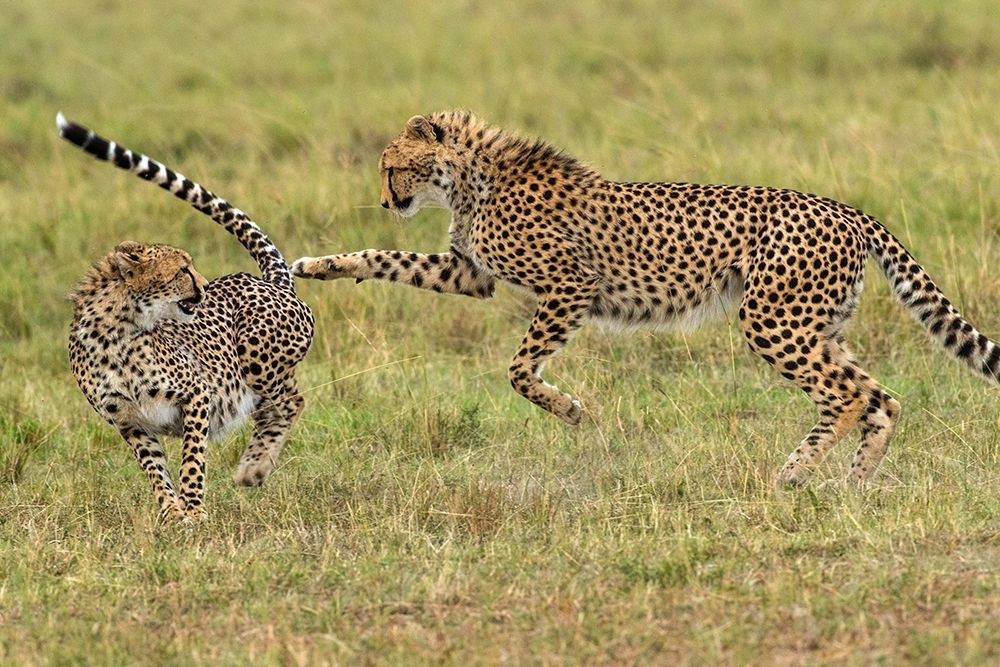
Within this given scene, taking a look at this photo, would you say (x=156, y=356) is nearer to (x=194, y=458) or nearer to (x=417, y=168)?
(x=194, y=458)

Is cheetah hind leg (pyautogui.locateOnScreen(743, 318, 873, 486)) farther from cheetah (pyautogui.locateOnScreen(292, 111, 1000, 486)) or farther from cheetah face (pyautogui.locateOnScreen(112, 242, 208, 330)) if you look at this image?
cheetah face (pyautogui.locateOnScreen(112, 242, 208, 330))

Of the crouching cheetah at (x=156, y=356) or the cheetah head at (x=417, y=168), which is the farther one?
the cheetah head at (x=417, y=168)

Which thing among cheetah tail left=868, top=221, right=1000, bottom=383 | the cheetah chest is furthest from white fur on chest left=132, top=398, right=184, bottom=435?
cheetah tail left=868, top=221, right=1000, bottom=383

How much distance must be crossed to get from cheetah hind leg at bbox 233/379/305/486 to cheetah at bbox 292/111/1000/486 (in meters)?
0.43

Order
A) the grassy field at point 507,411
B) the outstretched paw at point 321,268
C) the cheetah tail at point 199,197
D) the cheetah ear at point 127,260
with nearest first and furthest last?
the grassy field at point 507,411 → the cheetah ear at point 127,260 → the cheetah tail at point 199,197 → the outstretched paw at point 321,268

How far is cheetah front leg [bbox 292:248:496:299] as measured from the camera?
594 centimetres

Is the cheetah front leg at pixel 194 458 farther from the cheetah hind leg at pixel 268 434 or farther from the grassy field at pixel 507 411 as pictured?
the cheetah hind leg at pixel 268 434

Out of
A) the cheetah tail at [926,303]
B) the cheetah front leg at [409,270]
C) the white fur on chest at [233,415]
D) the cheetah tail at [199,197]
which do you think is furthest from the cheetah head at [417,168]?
the cheetah tail at [926,303]

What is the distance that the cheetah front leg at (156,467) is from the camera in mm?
5105

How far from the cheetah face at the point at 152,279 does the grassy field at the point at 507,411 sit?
1.97 feet

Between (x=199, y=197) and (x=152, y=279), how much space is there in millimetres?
795

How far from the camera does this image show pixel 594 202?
573 cm

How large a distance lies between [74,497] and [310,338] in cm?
98

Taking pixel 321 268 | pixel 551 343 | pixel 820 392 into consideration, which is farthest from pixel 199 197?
pixel 820 392
